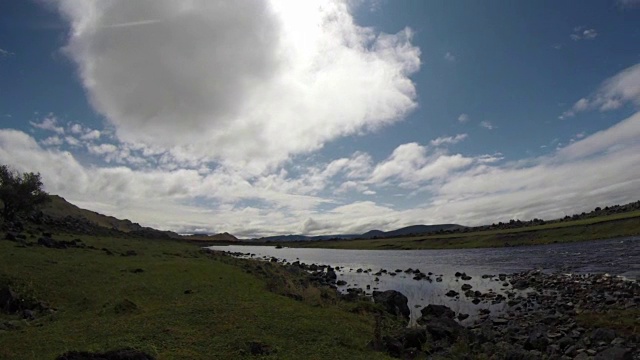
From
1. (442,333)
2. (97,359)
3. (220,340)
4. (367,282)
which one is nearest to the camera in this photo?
(97,359)

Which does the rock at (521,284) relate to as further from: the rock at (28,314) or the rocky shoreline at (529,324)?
the rock at (28,314)

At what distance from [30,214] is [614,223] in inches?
6464

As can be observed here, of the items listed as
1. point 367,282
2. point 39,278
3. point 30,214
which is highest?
point 30,214

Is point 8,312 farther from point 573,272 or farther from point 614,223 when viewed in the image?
point 614,223

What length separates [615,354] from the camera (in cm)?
1944

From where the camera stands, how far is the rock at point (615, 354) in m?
19.0

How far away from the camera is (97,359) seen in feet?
46.2

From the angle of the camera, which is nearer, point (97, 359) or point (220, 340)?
point (97, 359)

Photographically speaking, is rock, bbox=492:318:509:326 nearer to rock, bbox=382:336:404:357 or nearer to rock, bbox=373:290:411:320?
rock, bbox=373:290:411:320

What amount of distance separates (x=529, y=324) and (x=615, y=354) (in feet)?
33.4

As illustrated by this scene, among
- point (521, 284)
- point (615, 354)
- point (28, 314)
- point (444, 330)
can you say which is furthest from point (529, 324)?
point (28, 314)

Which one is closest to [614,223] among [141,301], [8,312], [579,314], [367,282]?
[367,282]

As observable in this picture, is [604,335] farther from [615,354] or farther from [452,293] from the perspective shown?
[452,293]

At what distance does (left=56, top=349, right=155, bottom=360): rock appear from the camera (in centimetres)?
1400
